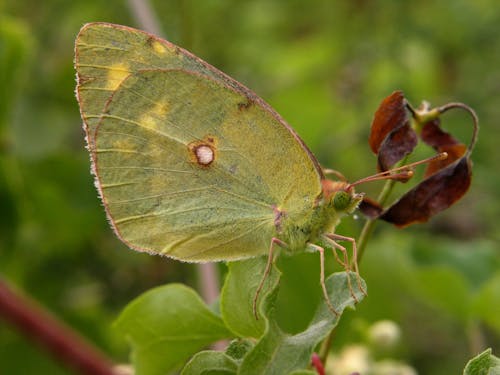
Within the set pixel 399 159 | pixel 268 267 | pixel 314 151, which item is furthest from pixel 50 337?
pixel 314 151

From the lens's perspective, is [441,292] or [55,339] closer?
[55,339]

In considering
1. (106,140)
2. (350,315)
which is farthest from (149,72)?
(350,315)

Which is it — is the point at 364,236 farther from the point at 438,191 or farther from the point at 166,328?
the point at 166,328

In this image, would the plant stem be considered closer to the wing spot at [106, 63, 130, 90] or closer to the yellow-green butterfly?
the yellow-green butterfly

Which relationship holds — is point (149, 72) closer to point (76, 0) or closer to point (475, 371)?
point (475, 371)

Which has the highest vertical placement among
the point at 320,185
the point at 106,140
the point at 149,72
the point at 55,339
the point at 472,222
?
the point at 149,72

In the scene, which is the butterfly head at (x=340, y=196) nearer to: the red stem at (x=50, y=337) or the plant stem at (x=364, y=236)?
the plant stem at (x=364, y=236)

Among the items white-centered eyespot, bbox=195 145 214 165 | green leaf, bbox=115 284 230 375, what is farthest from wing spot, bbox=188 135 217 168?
green leaf, bbox=115 284 230 375
